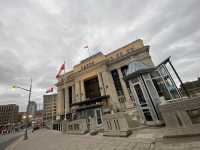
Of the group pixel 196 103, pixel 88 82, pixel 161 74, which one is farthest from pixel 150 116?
pixel 88 82

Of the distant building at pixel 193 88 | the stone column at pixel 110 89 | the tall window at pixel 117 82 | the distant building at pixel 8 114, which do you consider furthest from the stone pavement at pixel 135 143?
the distant building at pixel 8 114

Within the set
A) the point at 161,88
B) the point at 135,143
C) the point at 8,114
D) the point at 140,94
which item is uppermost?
the point at 8,114

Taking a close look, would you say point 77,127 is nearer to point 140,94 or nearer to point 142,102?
point 142,102

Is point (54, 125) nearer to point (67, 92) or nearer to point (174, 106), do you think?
point (67, 92)

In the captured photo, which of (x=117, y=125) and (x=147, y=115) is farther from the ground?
(x=147, y=115)

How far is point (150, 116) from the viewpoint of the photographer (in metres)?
7.32

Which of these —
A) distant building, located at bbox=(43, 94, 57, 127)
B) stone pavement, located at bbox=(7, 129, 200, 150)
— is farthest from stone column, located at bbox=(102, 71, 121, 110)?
distant building, located at bbox=(43, 94, 57, 127)

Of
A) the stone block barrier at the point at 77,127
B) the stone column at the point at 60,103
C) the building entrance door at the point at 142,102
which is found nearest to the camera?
the building entrance door at the point at 142,102

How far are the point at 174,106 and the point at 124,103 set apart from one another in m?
23.4

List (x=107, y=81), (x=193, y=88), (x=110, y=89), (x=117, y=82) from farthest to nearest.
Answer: (x=117, y=82), (x=107, y=81), (x=110, y=89), (x=193, y=88)

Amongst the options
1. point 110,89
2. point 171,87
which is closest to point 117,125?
point 171,87

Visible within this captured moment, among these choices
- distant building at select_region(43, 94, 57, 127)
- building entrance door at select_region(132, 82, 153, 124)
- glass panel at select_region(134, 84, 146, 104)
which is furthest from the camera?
distant building at select_region(43, 94, 57, 127)

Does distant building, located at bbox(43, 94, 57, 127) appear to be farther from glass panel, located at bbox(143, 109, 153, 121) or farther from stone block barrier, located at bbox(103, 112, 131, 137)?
glass panel, located at bbox(143, 109, 153, 121)

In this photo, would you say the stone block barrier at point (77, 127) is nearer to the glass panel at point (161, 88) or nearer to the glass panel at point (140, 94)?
the glass panel at point (140, 94)
